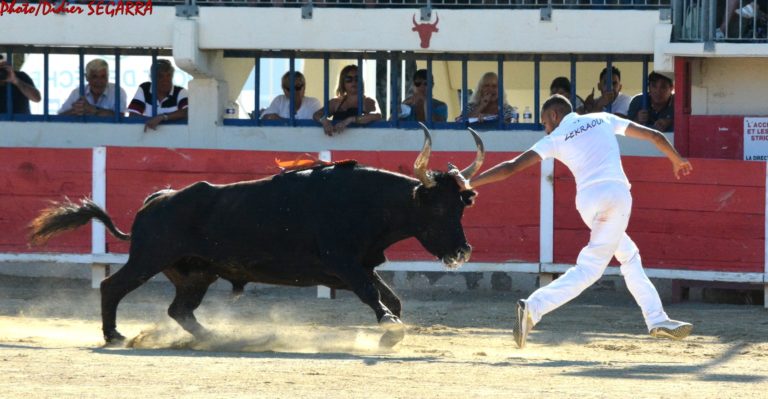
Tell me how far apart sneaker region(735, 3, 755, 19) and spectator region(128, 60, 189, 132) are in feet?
17.6

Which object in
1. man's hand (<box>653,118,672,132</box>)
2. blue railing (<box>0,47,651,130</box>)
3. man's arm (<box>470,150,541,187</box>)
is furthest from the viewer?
blue railing (<box>0,47,651,130</box>)

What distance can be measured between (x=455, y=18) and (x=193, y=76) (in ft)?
8.62

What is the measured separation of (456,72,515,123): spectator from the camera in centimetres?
1538

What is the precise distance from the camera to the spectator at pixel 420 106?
15.6 m

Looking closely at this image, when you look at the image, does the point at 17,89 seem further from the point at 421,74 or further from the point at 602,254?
the point at 602,254

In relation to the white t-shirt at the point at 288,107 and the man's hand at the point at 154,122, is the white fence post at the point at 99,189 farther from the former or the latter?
the white t-shirt at the point at 288,107

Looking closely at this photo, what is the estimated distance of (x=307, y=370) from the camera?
8.59 m

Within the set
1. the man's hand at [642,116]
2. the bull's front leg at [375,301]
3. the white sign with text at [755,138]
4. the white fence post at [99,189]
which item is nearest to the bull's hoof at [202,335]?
the bull's front leg at [375,301]

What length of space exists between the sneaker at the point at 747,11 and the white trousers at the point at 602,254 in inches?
204

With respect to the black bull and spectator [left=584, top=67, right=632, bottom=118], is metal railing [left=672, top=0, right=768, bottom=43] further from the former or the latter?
the black bull

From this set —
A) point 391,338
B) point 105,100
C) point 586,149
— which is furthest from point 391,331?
point 105,100

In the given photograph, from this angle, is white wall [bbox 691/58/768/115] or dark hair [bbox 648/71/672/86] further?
dark hair [bbox 648/71/672/86]

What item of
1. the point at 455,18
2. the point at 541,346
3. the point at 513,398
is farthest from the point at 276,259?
the point at 455,18

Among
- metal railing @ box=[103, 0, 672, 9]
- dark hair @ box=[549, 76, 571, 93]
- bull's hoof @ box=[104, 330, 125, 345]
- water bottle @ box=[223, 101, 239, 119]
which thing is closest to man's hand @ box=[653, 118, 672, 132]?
dark hair @ box=[549, 76, 571, 93]
